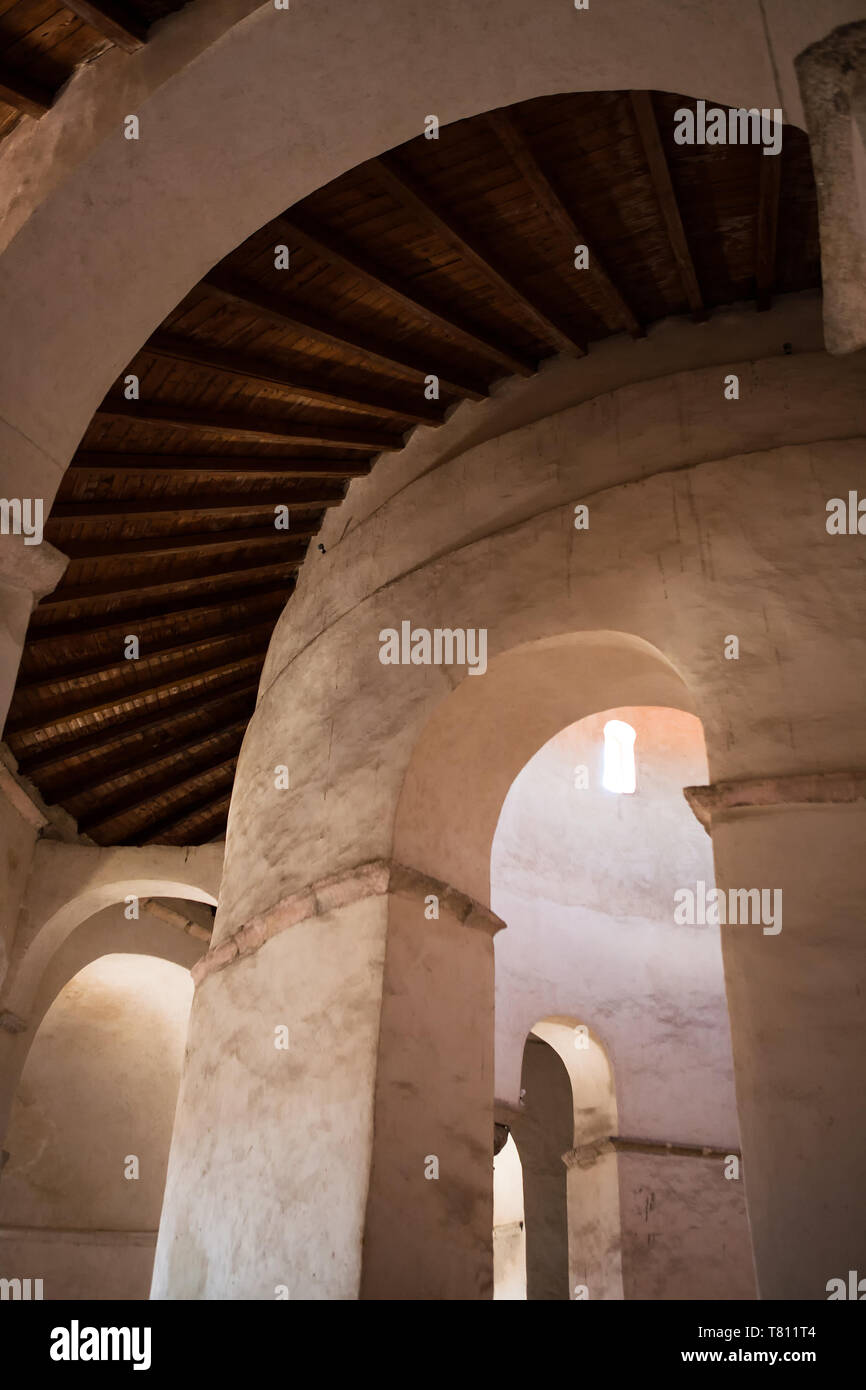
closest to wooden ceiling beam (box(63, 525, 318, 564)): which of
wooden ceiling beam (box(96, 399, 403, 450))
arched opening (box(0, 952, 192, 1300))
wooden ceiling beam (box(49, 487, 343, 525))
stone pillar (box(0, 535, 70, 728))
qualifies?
wooden ceiling beam (box(49, 487, 343, 525))

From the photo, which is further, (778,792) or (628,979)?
(628,979)

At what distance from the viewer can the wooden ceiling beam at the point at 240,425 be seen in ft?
24.8

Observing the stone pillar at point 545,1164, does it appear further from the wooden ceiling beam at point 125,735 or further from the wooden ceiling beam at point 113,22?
the wooden ceiling beam at point 113,22

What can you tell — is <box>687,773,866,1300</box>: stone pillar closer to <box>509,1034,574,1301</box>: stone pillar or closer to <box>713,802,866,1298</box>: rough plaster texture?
<box>713,802,866,1298</box>: rough plaster texture

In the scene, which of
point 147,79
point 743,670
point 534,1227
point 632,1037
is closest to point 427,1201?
point 743,670

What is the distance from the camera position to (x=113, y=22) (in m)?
4.23

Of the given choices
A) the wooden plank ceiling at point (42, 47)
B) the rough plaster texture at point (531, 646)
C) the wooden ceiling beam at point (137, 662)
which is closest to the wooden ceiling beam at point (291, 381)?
the rough plaster texture at point (531, 646)

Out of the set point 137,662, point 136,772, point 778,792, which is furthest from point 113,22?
point 136,772

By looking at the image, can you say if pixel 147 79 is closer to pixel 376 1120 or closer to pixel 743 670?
pixel 743 670

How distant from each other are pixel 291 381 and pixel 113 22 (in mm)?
3618

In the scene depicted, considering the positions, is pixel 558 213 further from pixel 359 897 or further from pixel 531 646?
pixel 359 897

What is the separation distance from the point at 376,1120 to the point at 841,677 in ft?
11.9

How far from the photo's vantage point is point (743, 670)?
6.29 metres

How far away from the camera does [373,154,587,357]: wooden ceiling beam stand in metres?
6.35
